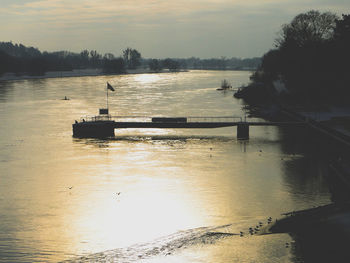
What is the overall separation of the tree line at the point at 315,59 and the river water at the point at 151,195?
2594 cm

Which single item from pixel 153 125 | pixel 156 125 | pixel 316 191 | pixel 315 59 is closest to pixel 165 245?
pixel 316 191

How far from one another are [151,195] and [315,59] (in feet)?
244

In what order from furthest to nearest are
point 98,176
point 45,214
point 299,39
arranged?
point 299,39 → point 98,176 → point 45,214

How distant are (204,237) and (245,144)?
40.0 metres

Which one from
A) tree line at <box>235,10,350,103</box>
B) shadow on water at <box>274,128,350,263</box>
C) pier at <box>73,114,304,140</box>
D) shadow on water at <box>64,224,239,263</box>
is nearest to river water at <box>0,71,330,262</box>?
shadow on water at <box>64,224,239,263</box>

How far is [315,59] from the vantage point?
108 m

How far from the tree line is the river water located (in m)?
25.9

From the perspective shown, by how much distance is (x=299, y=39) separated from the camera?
127562 millimetres

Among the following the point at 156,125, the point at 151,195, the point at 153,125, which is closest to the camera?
the point at 151,195

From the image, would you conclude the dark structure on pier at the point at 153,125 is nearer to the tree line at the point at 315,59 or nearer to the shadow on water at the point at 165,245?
the tree line at the point at 315,59

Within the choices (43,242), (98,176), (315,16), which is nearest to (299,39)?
(315,16)

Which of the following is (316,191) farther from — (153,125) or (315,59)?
(315,59)

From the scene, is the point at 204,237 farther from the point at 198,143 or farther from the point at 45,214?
the point at 198,143

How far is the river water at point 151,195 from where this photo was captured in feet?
108
